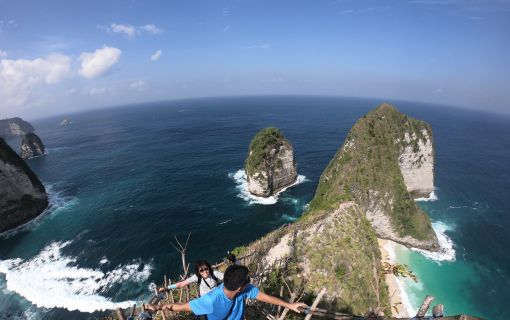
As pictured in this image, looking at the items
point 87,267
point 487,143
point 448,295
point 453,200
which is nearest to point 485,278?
point 448,295

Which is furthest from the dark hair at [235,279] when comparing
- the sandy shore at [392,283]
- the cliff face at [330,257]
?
the sandy shore at [392,283]

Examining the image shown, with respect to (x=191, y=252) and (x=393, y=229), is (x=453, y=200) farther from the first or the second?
(x=191, y=252)

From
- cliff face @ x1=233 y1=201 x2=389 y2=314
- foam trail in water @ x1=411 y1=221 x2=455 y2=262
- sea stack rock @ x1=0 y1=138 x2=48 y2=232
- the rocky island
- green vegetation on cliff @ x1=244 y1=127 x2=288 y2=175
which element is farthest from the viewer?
green vegetation on cliff @ x1=244 y1=127 x2=288 y2=175

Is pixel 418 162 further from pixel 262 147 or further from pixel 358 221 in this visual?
pixel 262 147

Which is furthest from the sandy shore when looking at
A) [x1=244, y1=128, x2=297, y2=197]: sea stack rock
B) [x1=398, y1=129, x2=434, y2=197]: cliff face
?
[x1=244, y1=128, x2=297, y2=197]: sea stack rock

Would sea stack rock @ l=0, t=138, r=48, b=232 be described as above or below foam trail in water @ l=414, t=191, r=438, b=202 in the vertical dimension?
above

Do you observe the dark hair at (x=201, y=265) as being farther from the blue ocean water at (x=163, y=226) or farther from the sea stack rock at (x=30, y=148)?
the sea stack rock at (x=30, y=148)

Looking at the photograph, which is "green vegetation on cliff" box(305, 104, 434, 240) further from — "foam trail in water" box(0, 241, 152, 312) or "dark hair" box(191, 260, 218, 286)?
"dark hair" box(191, 260, 218, 286)
